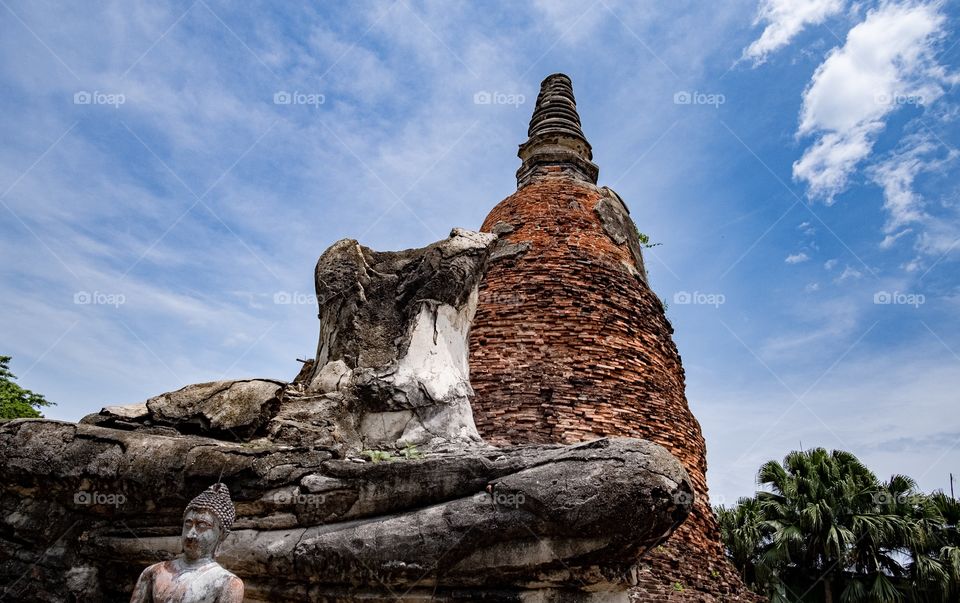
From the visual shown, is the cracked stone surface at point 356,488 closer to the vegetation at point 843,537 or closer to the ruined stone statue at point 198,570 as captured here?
the ruined stone statue at point 198,570

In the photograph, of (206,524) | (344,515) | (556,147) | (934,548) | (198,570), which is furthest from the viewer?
(934,548)

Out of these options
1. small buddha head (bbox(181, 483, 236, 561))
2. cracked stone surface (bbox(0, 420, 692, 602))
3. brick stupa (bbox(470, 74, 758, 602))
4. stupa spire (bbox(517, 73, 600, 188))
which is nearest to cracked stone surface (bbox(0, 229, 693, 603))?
cracked stone surface (bbox(0, 420, 692, 602))

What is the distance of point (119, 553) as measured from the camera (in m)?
5.22

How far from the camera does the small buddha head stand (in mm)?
4211

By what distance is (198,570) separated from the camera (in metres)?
4.14

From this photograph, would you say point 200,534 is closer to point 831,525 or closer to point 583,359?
point 583,359

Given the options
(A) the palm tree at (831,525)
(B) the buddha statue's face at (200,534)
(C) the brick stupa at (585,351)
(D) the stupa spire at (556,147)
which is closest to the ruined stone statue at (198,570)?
(B) the buddha statue's face at (200,534)

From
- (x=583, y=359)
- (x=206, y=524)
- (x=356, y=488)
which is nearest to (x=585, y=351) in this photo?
(x=583, y=359)

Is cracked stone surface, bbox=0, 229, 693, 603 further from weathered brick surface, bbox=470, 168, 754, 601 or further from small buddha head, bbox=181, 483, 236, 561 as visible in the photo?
weathered brick surface, bbox=470, 168, 754, 601

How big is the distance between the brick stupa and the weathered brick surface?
0.05 feet

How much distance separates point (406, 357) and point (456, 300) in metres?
0.80

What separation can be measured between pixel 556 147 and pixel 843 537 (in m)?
10.5

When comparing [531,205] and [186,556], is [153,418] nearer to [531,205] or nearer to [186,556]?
[186,556]

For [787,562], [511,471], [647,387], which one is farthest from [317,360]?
[787,562]
